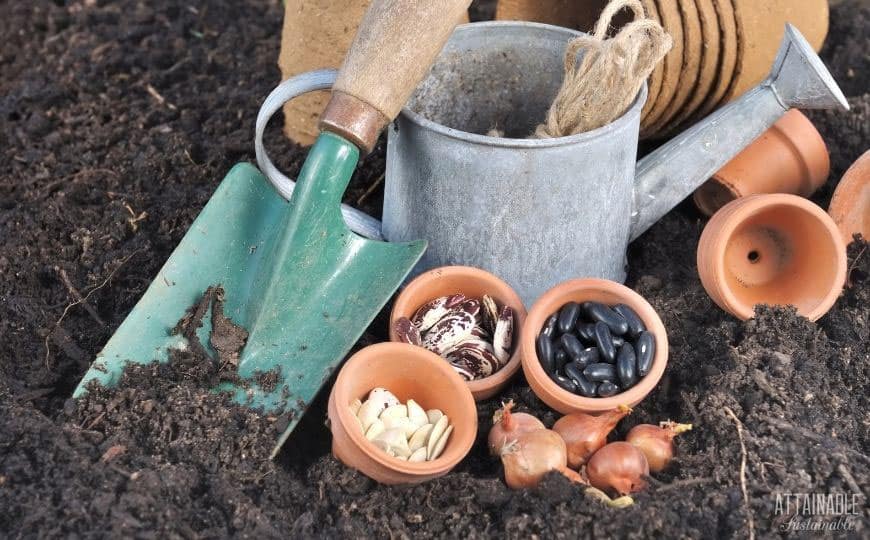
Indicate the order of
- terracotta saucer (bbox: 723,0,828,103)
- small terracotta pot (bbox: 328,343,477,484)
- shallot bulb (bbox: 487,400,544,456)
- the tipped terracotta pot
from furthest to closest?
terracotta saucer (bbox: 723,0,828,103) → the tipped terracotta pot → shallot bulb (bbox: 487,400,544,456) → small terracotta pot (bbox: 328,343,477,484)

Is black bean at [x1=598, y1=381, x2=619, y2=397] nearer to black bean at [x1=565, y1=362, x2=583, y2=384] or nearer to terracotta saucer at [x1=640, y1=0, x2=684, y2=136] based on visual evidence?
black bean at [x1=565, y1=362, x2=583, y2=384]

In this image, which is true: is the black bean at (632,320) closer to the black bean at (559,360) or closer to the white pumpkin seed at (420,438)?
the black bean at (559,360)

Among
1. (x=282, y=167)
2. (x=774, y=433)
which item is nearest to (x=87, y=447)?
(x=282, y=167)

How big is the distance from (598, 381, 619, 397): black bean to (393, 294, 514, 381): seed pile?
20 cm

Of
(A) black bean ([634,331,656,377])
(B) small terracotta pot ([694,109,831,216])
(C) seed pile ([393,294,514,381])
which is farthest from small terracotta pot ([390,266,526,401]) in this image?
(B) small terracotta pot ([694,109,831,216])

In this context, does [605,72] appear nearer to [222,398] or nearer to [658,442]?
[658,442]

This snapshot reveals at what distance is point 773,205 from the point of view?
1.75 m

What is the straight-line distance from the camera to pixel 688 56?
2.02 metres

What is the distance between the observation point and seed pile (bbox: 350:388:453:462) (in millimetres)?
1452

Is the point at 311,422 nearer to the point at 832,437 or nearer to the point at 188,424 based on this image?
the point at 188,424

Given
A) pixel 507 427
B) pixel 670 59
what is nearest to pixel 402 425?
pixel 507 427

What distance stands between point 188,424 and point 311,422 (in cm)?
27

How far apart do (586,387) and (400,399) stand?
32 centimetres

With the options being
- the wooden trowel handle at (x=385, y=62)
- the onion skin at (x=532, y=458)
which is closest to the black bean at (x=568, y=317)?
the onion skin at (x=532, y=458)
